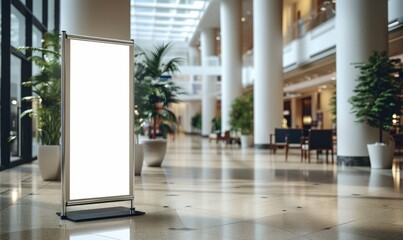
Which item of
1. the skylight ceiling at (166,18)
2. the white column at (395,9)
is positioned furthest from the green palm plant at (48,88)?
the skylight ceiling at (166,18)

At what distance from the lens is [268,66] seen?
1819cm

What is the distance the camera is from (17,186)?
7.97m

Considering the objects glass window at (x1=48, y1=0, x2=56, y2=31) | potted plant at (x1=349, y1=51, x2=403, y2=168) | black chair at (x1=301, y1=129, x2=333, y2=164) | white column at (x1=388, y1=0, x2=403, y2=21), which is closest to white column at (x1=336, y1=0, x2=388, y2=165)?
potted plant at (x1=349, y1=51, x2=403, y2=168)

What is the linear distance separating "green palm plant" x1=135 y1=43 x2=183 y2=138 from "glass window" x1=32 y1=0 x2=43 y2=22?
469cm

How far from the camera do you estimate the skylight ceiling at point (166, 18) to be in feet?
92.7

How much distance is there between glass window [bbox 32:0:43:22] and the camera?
534 inches

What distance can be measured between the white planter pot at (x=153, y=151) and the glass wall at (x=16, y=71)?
2548mm

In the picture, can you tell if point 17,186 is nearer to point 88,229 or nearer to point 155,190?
point 155,190

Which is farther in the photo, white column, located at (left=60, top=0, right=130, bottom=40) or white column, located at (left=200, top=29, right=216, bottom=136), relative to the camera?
white column, located at (left=200, top=29, right=216, bottom=136)

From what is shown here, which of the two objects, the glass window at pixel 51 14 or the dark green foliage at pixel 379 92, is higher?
the glass window at pixel 51 14

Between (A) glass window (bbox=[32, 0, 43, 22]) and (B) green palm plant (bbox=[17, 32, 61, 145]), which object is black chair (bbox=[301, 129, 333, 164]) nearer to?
(B) green palm plant (bbox=[17, 32, 61, 145])

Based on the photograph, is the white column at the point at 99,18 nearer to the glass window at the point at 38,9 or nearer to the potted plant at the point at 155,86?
the potted plant at the point at 155,86

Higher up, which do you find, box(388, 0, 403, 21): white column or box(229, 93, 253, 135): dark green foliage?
box(388, 0, 403, 21): white column

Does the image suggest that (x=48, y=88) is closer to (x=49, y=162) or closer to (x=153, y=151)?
(x=49, y=162)
